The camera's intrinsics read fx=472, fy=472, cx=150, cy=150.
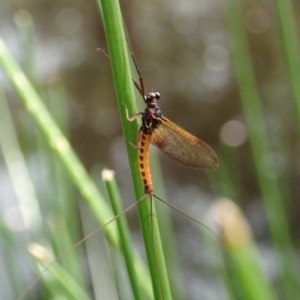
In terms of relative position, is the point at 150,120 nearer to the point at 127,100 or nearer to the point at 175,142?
the point at 175,142

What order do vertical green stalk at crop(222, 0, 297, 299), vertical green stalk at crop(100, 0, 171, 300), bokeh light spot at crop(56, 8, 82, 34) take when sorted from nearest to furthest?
vertical green stalk at crop(100, 0, 171, 300)
vertical green stalk at crop(222, 0, 297, 299)
bokeh light spot at crop(56, 8, 82, 34)

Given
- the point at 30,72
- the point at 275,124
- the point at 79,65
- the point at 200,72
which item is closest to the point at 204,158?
the point at 30,72

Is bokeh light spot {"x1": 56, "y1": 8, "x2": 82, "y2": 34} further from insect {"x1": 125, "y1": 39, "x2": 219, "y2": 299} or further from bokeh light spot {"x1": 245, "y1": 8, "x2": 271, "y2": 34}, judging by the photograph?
insect {"x1": 125, "y1": 39, "x2": 219, "y2": 299}

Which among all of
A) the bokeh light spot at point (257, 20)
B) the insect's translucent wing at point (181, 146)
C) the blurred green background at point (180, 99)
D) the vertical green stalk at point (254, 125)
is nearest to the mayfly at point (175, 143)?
the insect's translucent wing at point (181, 146)

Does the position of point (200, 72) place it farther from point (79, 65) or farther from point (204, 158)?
point (204, 158)

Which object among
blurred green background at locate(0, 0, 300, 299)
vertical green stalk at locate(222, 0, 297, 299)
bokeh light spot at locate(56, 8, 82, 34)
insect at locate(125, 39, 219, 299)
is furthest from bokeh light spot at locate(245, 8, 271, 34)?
insect at locate(125, 39, 219, 299)

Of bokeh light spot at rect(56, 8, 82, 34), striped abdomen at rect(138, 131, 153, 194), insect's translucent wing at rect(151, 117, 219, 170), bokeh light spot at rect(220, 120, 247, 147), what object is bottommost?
bokeh light spot at rect(220, 120, 247, 147)
